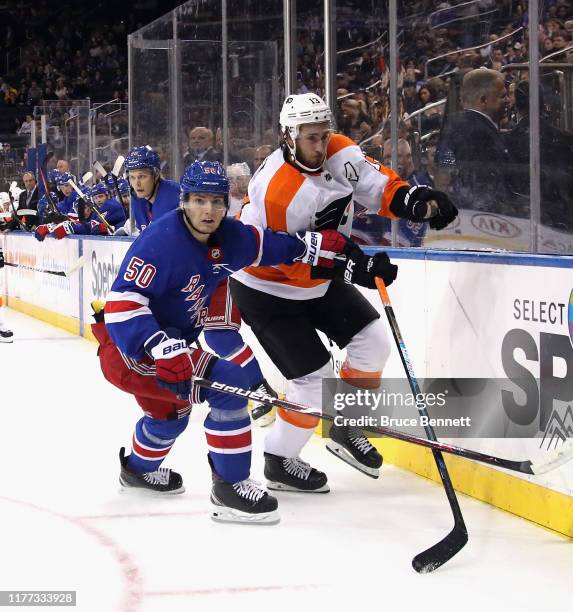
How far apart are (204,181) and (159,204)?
1.56m

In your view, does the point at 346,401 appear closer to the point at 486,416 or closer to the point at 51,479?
the point at 486,416

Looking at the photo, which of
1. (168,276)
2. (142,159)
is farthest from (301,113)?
(142,159)

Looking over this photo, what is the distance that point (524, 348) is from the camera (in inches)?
116

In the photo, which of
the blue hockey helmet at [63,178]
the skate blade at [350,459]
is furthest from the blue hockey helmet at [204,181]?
the blue hockey helmet at [63,178]

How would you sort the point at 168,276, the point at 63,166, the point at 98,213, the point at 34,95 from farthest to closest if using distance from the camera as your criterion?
1. the point at 34,95
2. the point at 63,166
3. the point at 98,213
4. the point at 168,276

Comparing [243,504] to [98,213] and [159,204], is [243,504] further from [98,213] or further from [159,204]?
[98,213]

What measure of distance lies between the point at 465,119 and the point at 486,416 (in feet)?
3.81

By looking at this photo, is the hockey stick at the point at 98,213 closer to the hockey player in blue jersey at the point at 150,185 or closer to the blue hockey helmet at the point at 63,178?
the blue hockey helmet at the point at 63,178

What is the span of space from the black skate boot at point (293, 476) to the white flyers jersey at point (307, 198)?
52cm

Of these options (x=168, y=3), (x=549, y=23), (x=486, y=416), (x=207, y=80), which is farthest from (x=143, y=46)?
(x=168, y=3)

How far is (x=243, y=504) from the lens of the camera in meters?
2.95

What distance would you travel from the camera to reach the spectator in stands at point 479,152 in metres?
3.52

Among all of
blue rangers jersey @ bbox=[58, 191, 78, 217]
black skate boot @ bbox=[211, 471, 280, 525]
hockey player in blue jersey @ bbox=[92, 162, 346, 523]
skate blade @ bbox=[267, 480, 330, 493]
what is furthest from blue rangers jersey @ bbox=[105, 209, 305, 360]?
blue rangers jersey @ bbox=[58, 191, 78, 217]

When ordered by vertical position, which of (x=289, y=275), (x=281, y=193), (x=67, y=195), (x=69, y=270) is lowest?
(x=69, y=270)
